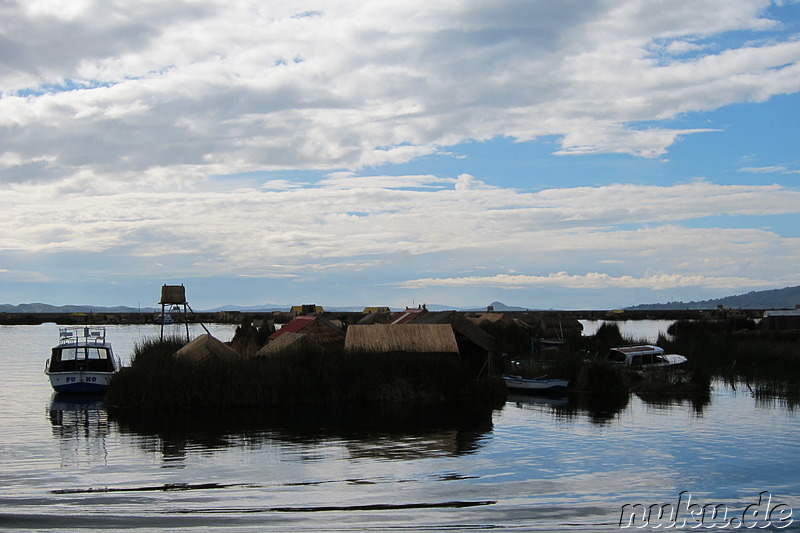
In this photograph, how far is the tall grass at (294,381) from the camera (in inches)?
1254

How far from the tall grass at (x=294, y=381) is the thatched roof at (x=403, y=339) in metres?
0.60

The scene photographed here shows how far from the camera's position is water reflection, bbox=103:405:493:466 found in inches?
921

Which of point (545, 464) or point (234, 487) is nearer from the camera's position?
point (234, 487)

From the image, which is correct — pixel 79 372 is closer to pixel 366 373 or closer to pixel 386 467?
pixel 366 373

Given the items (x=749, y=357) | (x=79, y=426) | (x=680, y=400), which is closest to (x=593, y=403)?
(x=680, y=400)

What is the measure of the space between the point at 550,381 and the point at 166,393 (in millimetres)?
18263

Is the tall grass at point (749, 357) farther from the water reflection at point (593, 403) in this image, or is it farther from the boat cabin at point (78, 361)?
the boat cabin at point (78, 361)

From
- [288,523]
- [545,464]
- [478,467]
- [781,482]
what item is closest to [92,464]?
[288,523]

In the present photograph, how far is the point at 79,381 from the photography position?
38.5m

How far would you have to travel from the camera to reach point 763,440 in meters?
25.4

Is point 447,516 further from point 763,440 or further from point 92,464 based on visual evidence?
point 763,440

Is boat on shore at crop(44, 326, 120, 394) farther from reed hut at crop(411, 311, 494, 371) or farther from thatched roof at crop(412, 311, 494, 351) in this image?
reed hut at crop(411, 311, 494, 371)

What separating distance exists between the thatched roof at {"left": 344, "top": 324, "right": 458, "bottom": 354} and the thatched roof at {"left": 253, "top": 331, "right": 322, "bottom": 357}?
5.58 feet

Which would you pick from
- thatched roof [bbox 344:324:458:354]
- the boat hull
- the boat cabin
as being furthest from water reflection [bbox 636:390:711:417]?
the boat cabin
